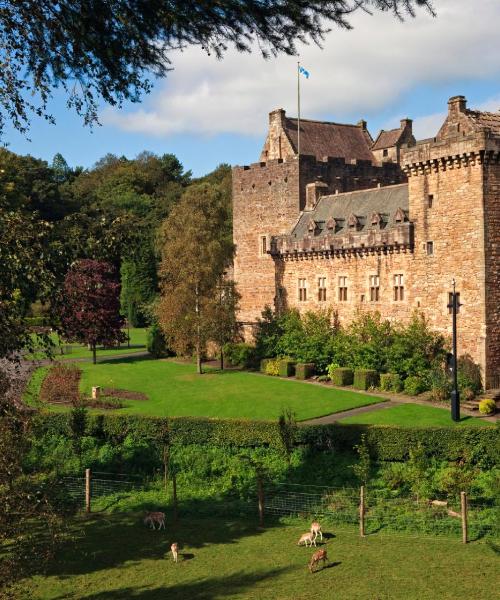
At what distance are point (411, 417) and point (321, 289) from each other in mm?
14560

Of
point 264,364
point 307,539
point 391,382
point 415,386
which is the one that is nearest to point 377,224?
point 391,382

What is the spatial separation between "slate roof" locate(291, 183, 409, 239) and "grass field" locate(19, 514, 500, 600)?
71.7 ft

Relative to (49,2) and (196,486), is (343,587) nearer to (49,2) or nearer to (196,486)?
(196,486)

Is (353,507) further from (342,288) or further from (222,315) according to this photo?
(222,315)

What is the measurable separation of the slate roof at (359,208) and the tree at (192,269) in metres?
4.98

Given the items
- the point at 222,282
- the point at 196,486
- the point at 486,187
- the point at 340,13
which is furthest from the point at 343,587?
the point at 222,282

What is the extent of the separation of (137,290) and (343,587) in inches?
2361

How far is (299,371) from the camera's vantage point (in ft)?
129

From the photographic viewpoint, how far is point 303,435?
25641 mm

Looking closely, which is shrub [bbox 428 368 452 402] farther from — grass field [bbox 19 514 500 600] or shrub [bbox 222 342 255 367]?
shrub [bbox 222 342 255 367]

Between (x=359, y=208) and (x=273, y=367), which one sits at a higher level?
(x=359, y=208)

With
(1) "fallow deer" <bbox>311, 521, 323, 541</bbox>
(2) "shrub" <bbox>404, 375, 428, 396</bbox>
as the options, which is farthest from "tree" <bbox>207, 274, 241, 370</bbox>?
(1) "fallow deer" <bbox>311, 521, 323, 541</bbox>

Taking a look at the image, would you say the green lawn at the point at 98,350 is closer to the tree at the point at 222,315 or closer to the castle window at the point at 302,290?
the tree at the point at 222,315

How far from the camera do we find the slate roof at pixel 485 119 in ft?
111
